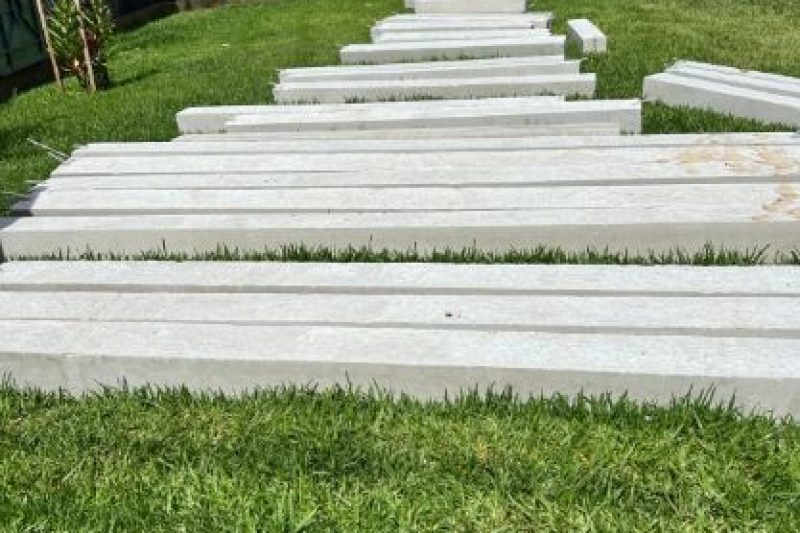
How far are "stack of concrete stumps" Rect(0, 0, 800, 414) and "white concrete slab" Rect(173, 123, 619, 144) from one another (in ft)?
0.06

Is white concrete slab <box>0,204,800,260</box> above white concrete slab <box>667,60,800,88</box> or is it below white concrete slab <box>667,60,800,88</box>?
below

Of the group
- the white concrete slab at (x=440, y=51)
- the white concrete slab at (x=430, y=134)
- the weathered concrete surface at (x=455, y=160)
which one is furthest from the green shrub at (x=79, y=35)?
the weathered concrete surface at (x=455, y=160)

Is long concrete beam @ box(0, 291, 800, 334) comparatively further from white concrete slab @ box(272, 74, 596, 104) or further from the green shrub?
the green shrub

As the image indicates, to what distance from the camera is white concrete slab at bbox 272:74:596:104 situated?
579cm

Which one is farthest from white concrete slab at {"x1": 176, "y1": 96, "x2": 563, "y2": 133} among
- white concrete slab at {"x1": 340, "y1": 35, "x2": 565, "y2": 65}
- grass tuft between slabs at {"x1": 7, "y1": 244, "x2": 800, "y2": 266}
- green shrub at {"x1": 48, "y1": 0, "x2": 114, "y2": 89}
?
green shrub at {"x1": 48, "y1": 0, "x2": 114, "y2": 89}

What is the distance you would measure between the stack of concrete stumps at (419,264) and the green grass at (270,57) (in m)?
0.99

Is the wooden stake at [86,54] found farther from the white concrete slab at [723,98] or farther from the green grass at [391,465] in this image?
the green grass at [391,465]

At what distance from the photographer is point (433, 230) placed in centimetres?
341

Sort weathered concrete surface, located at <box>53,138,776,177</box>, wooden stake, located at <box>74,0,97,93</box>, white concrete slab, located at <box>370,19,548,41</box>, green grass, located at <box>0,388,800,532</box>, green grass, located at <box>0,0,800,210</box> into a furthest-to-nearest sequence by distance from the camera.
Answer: white concrete slab, located at <box>370,19,548,41</box> → wooden stake, located at <box>74,0,97,93</box> → green grass, located at <box>0,0,800,210</box> → weathered concrete surface, located at <box>53,138,776,177</box> → green grass, located at <box>0,388,800,532</box>

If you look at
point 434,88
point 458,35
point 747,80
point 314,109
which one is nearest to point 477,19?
point 458,35

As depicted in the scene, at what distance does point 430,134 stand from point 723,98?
205 cm

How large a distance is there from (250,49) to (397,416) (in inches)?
309

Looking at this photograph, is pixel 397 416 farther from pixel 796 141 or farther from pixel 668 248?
pixel 796 141

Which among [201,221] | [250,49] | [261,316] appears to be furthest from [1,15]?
[261,316]
